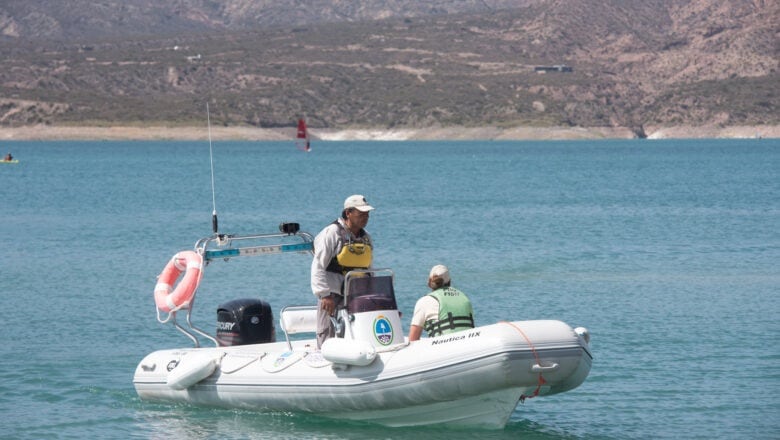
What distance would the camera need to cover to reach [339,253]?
12.3 metres

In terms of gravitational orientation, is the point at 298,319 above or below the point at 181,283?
below

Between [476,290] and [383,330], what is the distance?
35.5 ft

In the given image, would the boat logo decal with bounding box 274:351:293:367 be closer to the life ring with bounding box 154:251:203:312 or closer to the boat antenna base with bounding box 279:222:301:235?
the boat antenna base with bounding box 279:222:301:235

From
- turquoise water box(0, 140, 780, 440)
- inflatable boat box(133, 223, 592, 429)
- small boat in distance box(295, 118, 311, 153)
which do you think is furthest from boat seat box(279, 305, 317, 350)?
small boat in distance box(295, 118, 311, 153)

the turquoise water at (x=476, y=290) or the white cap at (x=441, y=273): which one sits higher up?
the white cap at (x=441, y=273)

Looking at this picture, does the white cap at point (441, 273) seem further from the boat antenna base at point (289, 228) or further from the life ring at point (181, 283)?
the life ring at point (181, 283)

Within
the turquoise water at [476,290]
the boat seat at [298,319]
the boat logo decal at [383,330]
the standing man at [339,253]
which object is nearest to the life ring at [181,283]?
the boat seat at [298,319]

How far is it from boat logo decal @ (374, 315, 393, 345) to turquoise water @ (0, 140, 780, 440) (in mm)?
889

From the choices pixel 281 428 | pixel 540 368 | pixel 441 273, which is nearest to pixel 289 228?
pixel 441 273

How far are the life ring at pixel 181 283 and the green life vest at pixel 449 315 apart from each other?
2805mm

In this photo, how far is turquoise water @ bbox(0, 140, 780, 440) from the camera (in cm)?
1356

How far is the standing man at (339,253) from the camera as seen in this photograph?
1223cm

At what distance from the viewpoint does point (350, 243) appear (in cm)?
1234

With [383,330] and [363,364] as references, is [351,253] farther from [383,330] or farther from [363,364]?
[363,364]
